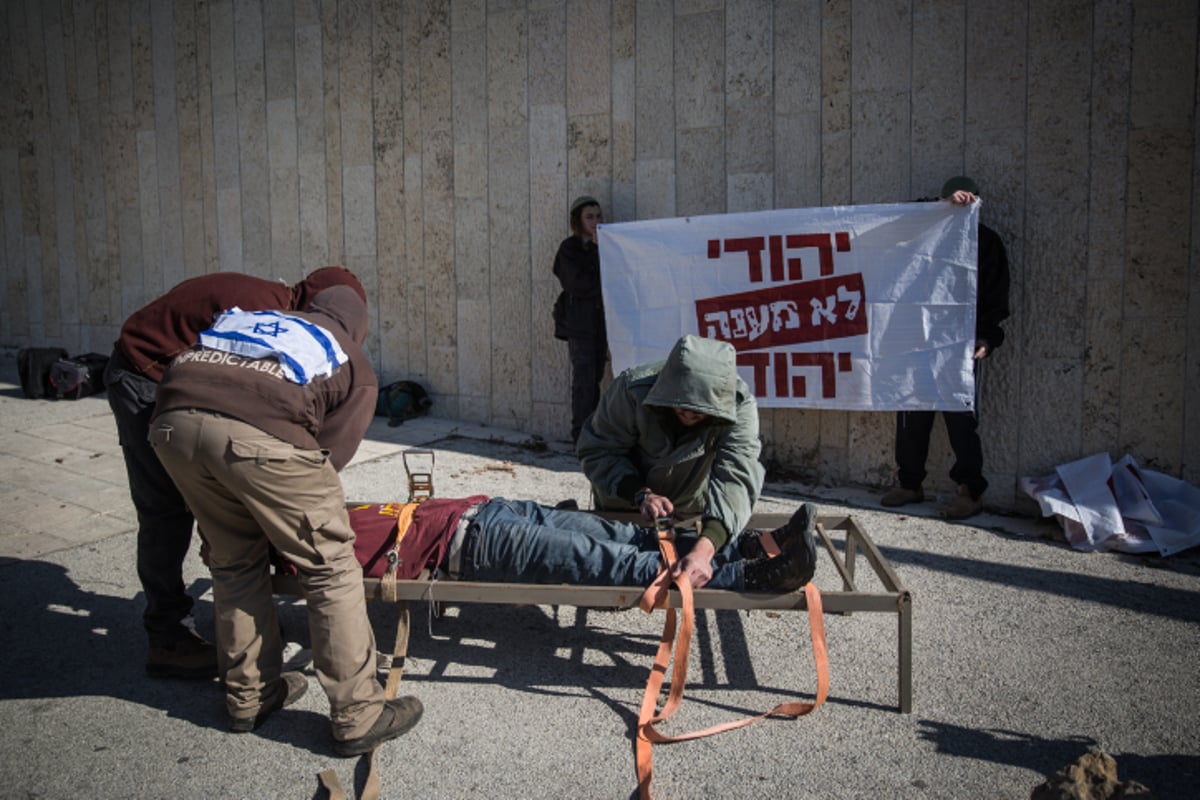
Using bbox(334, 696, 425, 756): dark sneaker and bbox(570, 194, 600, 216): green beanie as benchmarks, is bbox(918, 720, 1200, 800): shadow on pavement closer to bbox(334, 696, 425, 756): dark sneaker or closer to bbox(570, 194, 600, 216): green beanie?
bbox(334, 696, 425, 756): dark sneaker

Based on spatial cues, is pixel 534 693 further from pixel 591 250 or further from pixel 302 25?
pixel 302 25

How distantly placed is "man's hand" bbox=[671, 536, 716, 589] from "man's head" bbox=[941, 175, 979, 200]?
3293 mm

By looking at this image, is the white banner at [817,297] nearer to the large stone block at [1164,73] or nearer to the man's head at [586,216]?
the man's head at [586,216]

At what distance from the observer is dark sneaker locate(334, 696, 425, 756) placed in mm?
2873

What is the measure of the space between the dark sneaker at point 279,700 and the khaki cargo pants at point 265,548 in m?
0.03

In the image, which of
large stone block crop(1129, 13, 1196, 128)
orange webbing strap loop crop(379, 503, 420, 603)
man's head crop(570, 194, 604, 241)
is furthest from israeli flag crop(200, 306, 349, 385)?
large stone block crop(1129, 13, 1196, 128)

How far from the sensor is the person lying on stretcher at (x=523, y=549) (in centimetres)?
330

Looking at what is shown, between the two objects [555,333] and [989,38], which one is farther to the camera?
[555,333]

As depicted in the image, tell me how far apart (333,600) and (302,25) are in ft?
22.8

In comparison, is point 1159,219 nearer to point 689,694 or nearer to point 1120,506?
point 1120,506

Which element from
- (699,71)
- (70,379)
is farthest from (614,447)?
(70,379)

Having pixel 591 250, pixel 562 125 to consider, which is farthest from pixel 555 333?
pixel 562 125

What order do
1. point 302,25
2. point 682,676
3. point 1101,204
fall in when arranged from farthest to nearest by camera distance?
point 302,25
point 1101,204
point 682,676

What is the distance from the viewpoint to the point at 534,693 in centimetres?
333
